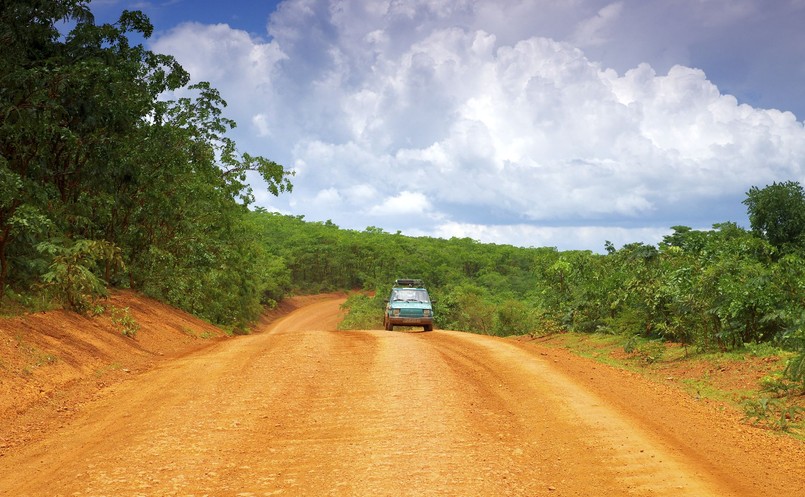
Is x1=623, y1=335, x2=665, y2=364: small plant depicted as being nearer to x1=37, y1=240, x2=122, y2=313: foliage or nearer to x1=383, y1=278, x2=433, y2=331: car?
x1=383, y1=278, x2=433, y2=331: car

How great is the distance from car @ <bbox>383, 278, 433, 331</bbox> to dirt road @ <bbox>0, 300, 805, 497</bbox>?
42.8ft

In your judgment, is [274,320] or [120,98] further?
[274,320]

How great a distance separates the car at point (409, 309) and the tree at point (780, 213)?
2311 cm

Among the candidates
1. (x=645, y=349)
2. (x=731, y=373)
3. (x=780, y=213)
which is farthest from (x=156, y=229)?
(x=780, y=213)

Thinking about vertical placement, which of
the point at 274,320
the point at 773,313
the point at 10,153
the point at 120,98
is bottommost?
the point at 274,320

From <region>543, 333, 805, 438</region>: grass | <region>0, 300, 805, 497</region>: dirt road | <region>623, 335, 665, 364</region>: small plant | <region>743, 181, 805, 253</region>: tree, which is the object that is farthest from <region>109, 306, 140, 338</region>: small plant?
<region>743, 181, 805, 253</region>: tree

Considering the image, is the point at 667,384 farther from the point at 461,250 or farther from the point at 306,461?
Result: the point at 461,250

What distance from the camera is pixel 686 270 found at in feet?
51.6

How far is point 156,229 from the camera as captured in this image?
902 inches

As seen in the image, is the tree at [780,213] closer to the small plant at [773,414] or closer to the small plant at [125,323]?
the small plant at [773,414]

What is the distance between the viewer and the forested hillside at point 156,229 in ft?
45.8

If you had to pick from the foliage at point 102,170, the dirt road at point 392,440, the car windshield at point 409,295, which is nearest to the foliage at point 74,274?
the foliage at point 102,170

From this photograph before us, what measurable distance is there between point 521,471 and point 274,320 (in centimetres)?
5509

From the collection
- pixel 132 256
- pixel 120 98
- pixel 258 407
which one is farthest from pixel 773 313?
pixel 132 256
